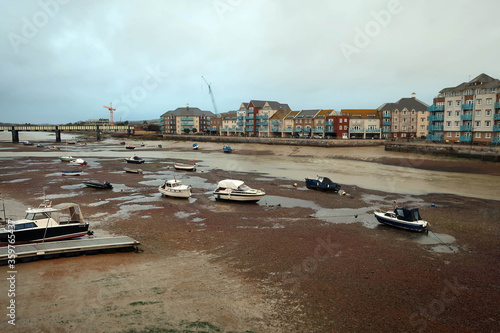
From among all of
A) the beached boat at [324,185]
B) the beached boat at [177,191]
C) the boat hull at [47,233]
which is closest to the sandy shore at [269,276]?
the boat hull at [47,233]

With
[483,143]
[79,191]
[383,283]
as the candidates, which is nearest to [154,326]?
[383,283]

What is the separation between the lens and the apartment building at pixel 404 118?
101m

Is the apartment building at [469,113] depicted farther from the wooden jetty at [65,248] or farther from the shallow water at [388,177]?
the wooden jetty at [65,248]

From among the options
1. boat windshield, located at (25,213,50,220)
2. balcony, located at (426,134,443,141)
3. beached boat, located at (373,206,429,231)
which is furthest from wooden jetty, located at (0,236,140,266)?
balcony, located at (426,134,443,141)

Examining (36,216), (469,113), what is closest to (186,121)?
(469,113)

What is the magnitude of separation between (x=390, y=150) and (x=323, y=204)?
184 feet

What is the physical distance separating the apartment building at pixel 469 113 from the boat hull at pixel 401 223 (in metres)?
59.9

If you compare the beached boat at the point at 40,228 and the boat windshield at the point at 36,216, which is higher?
the boat windshield at the point at 36,216

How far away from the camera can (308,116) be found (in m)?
119

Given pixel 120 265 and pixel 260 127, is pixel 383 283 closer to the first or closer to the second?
pixel 120 265

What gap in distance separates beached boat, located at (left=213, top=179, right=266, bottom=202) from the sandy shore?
2.67 m

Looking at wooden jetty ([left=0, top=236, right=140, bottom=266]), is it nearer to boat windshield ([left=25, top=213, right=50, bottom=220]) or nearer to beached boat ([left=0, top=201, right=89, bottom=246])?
beached boat ([left=0, top=201, right=89, bottom=246])

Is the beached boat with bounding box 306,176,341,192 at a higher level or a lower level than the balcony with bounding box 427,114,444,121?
lower

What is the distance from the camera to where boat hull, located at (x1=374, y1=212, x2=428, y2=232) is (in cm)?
2273
